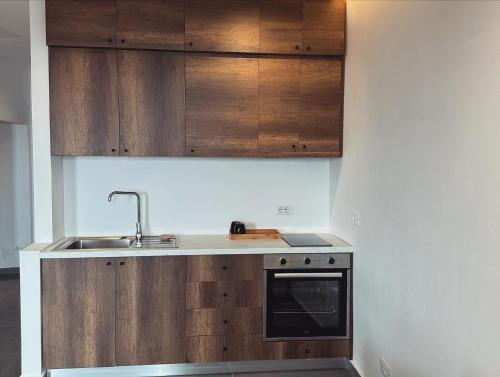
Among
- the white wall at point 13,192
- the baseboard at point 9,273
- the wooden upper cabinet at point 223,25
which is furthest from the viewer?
the white wall at point 13,192

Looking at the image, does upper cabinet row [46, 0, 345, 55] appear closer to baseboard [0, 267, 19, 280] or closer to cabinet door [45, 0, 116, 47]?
cabinet door [45, 0, 116, 47]

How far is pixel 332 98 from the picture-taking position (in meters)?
3.01

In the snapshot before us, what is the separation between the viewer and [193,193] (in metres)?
3.27

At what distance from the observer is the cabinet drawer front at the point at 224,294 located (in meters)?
2.71

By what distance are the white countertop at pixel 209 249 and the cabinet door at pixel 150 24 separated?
143 centimetres

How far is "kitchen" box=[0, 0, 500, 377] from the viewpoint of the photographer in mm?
2559

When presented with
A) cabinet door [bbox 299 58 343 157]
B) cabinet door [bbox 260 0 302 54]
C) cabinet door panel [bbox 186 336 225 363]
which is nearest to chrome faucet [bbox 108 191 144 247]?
cabinet door panel [bbox 186 336 225 363]

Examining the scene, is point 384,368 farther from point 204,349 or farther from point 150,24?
point 150,24

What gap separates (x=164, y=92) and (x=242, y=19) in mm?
781

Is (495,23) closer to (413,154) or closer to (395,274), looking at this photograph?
(413,154)

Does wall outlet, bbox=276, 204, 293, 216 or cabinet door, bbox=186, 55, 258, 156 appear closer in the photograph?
cabinet door, bbox=186, 55, 258, 156

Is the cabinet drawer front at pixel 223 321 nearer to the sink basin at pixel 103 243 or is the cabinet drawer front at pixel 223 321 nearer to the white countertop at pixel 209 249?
the white countertop at pixel 209 249

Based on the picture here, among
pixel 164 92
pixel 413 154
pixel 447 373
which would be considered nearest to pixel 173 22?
pixel 164 92

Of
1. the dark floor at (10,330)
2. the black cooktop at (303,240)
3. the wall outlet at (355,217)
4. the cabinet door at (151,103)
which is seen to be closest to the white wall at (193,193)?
the black cooktop at (303,240)
